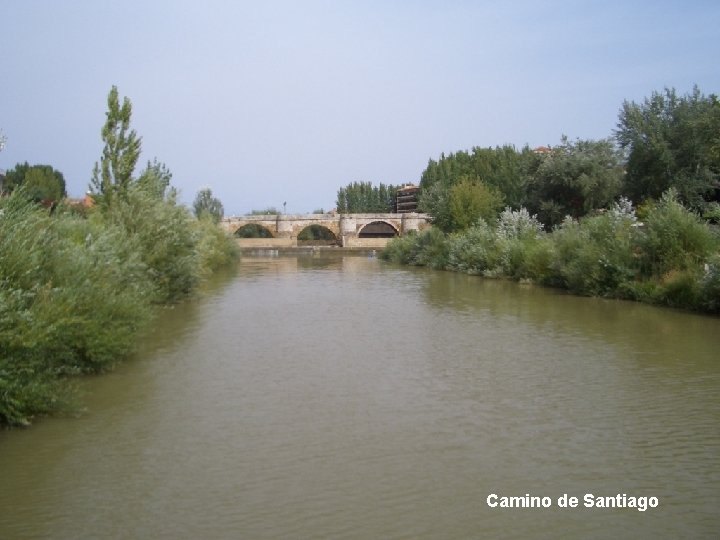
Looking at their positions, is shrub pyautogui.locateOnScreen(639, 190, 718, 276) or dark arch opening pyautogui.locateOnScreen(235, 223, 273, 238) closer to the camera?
shrub pyautogui.locateOnScreen(639, 190, 718, 276)

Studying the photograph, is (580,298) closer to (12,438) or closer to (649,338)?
(649,338)

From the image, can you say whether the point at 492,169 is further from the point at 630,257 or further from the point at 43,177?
the point at 630,257

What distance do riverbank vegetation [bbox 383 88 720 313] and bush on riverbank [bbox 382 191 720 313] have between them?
0.12 ft

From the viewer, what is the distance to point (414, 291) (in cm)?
2802

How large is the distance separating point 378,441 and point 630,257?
1718cm

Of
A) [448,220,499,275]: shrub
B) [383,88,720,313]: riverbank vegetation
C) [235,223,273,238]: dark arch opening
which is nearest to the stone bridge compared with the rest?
[235,223,273,238]: dark arch opening

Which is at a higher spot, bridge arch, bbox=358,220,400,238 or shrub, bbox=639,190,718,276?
bridge arch, bbox=358,220,400,238

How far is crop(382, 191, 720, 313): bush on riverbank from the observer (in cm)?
2008

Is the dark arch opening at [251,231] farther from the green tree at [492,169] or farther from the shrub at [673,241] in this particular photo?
the shrub at [673,241]

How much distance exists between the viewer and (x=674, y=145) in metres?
31.8

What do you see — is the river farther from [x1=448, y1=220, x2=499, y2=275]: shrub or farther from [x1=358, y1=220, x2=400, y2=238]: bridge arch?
[x1=358, y1=220, x2=400, y2=238]: bridge arch

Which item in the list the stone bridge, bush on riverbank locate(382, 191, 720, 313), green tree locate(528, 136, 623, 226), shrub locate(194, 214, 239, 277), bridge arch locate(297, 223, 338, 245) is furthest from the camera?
bridge arch locate(297, 223, 338, 245)

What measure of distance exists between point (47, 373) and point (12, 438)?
1058 mm

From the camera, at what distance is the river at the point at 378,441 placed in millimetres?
6121
